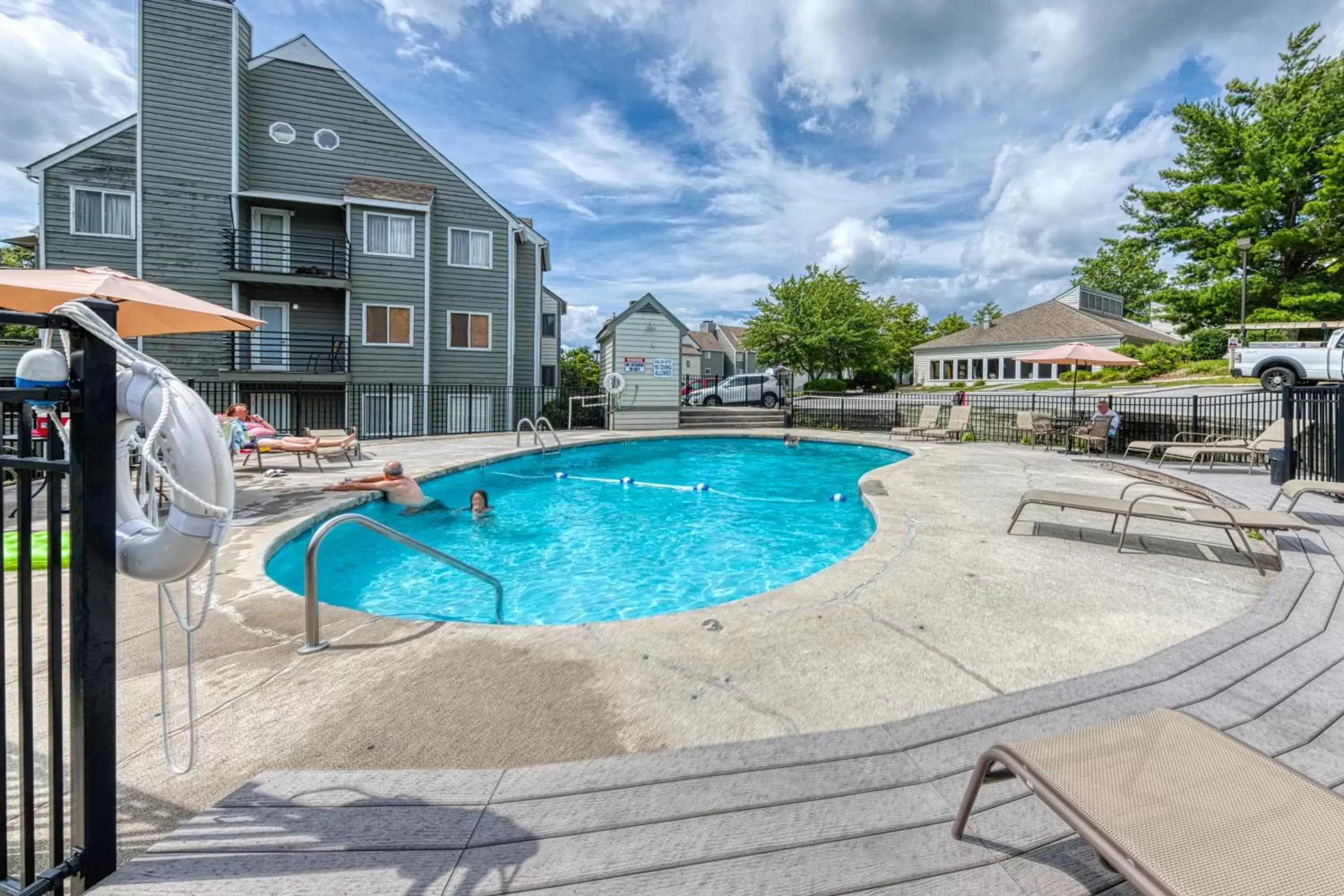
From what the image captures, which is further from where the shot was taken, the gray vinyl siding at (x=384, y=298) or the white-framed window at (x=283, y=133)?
the gray vinyl siding at (x=384, y=298)

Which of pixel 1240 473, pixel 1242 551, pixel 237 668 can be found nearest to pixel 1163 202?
pixel 1240 473

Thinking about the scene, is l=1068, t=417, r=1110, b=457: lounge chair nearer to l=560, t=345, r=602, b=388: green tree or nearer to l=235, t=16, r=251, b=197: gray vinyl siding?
l=560, t=345, r=602, b=388: green tree

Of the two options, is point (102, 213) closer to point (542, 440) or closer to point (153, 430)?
point (542, 440)

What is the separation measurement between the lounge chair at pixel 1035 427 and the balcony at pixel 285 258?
20200mm

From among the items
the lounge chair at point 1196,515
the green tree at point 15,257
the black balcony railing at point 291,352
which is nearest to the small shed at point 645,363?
the black balcony railing at point 291,352

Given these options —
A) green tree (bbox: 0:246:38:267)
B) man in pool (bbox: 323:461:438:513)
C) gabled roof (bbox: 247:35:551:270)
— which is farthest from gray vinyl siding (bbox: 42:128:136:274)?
green tree (bbox: 0:246:38:267)

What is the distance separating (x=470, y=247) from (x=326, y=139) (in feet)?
17.4

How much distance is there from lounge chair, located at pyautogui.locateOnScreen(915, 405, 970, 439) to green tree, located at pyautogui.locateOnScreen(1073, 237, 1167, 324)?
140ft

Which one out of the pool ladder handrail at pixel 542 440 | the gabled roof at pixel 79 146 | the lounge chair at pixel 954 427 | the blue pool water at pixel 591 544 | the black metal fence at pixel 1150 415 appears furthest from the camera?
the lounge chair at pixel 954 427

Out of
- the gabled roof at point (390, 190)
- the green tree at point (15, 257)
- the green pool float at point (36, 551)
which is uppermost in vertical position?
the green tree at point (15, 257)

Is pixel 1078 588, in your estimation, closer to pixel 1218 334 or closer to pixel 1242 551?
pixel 1242 551

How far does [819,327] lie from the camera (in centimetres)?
3334

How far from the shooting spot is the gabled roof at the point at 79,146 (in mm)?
15859

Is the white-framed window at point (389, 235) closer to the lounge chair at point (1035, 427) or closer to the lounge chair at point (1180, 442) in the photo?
the lounge chair at point (1035, 427)
